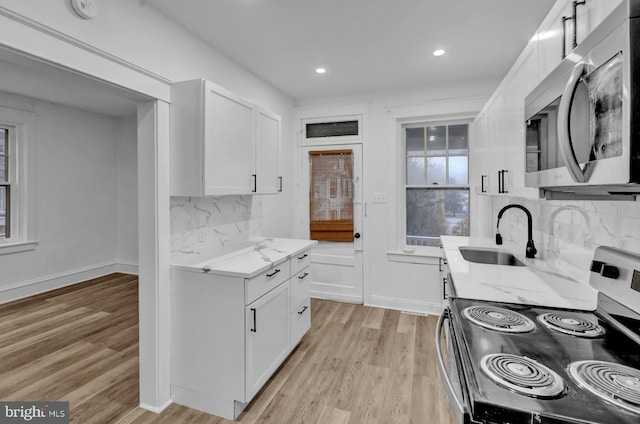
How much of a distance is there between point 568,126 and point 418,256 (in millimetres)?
3037

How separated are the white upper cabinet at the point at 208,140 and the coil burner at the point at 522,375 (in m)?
1.82

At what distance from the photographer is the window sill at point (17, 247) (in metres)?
3.94

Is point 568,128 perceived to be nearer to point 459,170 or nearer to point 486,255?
point 486,255

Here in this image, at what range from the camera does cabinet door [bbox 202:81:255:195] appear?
211cm

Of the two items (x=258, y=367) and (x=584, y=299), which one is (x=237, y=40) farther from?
(x=584, y=299)

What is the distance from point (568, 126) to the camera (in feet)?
2.70

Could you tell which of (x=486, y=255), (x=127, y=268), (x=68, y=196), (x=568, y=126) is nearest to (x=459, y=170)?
(x=486, y=255)

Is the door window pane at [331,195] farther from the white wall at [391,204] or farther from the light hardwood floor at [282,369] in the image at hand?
the light hardwood floor at [282,369]

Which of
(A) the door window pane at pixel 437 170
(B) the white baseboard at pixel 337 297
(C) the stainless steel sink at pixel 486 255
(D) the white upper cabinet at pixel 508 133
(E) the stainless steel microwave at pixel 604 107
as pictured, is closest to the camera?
→ (E) the stainless steel microwave at pixel 604 107

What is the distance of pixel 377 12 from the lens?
2199 millimetres

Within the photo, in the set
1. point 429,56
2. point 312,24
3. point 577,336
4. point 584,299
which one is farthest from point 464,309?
point 429,56

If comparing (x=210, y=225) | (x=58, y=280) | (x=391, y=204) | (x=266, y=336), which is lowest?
(x=58, y=280)

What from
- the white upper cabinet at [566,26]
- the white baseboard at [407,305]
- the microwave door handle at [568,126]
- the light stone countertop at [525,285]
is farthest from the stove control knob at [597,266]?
the white baseboard at [407,305]

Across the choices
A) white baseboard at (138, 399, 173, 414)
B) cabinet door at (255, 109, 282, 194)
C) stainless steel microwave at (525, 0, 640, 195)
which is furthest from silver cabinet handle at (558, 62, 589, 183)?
white baseboard at (138, 399, 173, 414)
